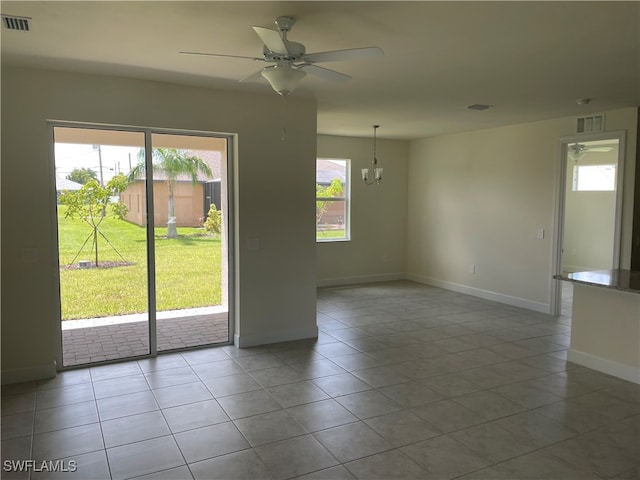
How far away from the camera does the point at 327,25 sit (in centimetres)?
267

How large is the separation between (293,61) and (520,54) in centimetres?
169

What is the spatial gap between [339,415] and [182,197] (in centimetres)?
254

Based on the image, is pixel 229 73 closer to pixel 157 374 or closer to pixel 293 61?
pixel 293 61

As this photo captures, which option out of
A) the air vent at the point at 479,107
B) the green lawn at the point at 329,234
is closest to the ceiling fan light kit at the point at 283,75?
the air vent at the point at 479,107

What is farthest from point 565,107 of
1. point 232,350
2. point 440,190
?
point 232,350

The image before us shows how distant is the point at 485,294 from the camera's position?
6828 millimetres

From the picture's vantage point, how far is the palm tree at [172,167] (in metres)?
4.22

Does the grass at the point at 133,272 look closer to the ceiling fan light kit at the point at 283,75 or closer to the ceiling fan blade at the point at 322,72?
the ceiling fan light kit at the point at 283,75

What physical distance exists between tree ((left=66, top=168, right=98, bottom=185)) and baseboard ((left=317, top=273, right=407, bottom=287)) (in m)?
4.29

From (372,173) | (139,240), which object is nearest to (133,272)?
(139,240)

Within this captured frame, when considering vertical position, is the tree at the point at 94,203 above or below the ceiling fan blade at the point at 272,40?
below

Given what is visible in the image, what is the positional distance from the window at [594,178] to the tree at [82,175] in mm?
8269

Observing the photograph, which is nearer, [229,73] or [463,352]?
[229,73]

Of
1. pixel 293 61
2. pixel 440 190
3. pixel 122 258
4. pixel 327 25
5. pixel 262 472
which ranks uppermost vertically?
pixel 327 25
